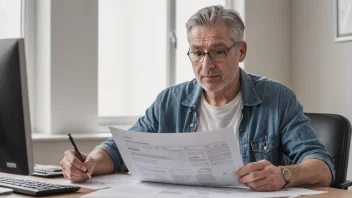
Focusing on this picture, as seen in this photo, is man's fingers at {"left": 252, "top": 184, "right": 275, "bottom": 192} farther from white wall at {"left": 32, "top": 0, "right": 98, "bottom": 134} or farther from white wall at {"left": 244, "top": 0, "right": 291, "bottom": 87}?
white wall at {"left": 244, "top": 0, "right": 291, "bottom": 87}

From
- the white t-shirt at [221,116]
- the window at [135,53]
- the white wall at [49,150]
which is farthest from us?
the window at [135,53]

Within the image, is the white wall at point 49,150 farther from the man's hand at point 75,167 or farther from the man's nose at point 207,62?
the man's nose at point 207,62

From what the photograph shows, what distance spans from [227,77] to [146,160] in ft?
1.71

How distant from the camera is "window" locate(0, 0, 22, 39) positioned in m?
3.05

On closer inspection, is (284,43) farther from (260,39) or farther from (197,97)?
(197,97)

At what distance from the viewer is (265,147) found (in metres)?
1.88

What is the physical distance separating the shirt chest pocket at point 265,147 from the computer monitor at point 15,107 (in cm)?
81

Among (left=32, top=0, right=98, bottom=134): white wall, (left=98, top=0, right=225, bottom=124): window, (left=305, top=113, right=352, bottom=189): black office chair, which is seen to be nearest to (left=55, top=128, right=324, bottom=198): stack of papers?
(left=305, top=113, right=352, bottom=189): black office chair

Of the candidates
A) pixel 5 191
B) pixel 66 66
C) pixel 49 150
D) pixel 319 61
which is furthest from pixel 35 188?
pixel 319 61

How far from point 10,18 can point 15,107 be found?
1.85 m

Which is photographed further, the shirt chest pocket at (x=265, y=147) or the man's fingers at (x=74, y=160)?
the shirt chest pocket at (x=265, y=147)

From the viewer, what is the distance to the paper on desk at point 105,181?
1.62m

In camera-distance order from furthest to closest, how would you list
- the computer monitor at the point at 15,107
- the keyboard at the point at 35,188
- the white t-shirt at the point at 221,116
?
1. the white t-shirt at the point at 221,116
2. the keyboard at the point at 35,188
3. the computer monitor at the point at 15,107

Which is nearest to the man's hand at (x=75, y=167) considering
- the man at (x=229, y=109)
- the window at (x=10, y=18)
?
the man at (x=229, y=109)
